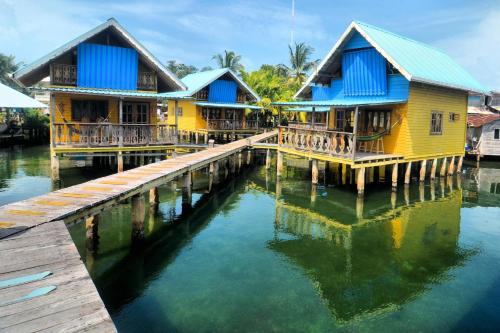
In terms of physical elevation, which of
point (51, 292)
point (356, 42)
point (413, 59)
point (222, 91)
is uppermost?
point (356, 42)

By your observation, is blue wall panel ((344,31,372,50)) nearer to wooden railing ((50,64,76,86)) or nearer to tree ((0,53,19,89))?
wooden railing ((50,64,76,86))

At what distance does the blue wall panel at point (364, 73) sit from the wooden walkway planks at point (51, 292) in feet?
54.3

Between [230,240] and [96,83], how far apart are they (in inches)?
475

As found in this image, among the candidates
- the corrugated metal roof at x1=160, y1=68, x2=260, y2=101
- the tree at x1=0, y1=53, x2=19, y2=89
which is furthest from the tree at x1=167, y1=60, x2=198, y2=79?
the corrugated metal roof at x1=160, y1=68, x2=260, y2=101

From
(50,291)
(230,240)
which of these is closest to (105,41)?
(230,240)

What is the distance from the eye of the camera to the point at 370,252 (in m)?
10.9

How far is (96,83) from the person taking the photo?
19.1 metres

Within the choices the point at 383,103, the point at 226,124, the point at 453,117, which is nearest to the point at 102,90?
the point at 383,103

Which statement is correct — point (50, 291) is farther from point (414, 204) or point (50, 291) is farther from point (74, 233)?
point (414, 204)

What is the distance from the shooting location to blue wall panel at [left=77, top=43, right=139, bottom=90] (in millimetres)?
18562

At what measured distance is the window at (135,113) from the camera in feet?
67.7

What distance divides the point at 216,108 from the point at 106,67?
45.2 feet

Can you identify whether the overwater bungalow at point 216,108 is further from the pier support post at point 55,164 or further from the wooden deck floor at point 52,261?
the wooden deck floor at point 52,261

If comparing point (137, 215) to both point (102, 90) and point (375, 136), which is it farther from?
point (375, 136)
